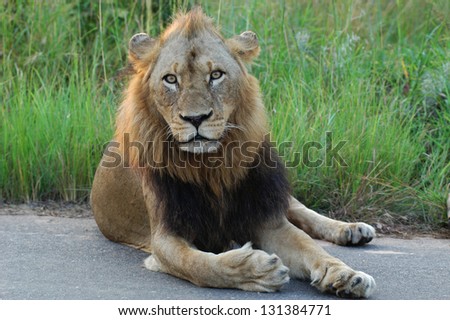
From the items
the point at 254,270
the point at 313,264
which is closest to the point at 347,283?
the point at 313,264

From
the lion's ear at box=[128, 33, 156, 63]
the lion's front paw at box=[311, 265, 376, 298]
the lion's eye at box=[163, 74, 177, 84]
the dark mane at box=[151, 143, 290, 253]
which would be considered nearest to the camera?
the lion's front paw at box=[311, 265, 376, 298]

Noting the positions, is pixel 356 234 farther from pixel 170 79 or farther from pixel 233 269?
pixel 170 79

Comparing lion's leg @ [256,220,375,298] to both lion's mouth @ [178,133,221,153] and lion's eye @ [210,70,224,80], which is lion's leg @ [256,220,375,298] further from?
lion's eye @ [210,70,224,80]

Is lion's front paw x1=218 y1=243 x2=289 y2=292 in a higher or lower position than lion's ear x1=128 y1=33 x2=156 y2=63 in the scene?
lower

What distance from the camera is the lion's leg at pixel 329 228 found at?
4992 mm

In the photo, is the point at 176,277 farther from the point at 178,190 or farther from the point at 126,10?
the point at 126,10

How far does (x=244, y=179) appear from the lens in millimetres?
4363

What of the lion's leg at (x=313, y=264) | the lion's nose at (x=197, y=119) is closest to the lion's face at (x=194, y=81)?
the lion's nose at (x=197, y=119)

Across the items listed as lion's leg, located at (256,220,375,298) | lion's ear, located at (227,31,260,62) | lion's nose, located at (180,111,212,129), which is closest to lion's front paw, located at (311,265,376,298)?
lion's leg, located at (256,220,375,298)

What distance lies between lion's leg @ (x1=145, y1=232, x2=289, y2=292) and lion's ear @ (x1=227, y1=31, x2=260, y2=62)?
1026 millimetres

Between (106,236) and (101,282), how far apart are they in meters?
1.04

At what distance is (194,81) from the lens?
411 centimetres

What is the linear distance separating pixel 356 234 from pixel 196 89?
1.47m

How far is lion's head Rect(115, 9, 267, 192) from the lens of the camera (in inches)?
160
